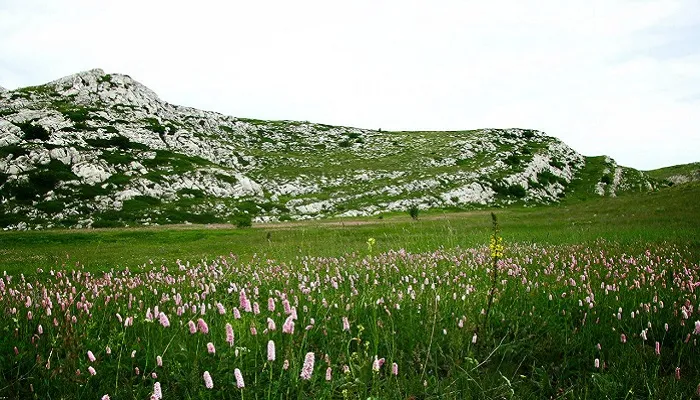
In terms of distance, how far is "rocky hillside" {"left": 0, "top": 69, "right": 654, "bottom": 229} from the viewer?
59.1 m

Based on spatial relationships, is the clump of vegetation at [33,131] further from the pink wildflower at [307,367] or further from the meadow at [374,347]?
the pink wildflower at [307,367]

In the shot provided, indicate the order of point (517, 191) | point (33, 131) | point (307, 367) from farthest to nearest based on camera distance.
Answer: point (517, 191) < point (33, 131) < point (307, 367)

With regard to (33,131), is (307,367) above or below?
below

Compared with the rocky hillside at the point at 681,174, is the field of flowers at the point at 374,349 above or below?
below

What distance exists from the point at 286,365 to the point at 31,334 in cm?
267

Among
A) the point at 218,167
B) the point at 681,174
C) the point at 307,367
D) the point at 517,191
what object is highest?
the point at 681,174

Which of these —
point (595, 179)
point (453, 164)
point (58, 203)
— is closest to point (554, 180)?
point (595, 179)

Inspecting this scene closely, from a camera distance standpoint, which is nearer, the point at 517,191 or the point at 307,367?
the point at 307,367

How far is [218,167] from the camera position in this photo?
8169cm

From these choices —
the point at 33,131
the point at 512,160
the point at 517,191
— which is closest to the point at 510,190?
the point at 517,191

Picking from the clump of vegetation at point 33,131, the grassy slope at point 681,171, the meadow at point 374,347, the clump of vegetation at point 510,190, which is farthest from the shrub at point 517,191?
the grassy slope at point 681,171

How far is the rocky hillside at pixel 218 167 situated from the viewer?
194 ft

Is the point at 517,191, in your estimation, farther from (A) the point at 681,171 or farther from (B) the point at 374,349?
(A) the point at 681,171

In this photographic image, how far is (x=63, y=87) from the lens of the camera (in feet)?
323
